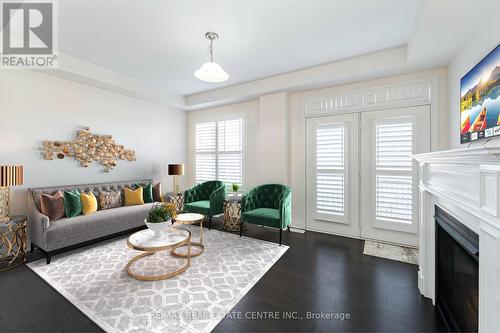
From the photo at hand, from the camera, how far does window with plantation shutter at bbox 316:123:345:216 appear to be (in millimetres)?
3887

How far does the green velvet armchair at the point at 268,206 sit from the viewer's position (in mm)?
3527

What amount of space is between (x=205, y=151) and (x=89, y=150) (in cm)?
246

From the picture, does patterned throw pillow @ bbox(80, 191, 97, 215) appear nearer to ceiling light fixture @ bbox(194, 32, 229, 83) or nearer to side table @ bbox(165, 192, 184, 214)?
side table @ bbox(165, 192, 184, 214)

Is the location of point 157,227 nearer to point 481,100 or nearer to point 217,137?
point 217,137

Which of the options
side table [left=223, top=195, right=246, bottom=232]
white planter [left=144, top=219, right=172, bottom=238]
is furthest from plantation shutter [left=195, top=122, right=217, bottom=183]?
white planter [left=144, top=219, right=172, bottom=238]

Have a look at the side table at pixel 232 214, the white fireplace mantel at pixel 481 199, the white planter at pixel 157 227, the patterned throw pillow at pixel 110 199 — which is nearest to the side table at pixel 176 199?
the patterned throw pillow at pixel 110 199

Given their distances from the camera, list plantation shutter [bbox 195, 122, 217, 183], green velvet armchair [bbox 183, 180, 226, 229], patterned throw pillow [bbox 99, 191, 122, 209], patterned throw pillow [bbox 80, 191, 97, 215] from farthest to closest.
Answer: plantation shutter [bbox 195, 122, 217, 183] < green velvet armchair [bbox 183, 180, 226, 229] < patterned throw pillow [bbox 99, 191, 122, 209] < patterned throw pillow [bbox 80, 191, 97, 215]

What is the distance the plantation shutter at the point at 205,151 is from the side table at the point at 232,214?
138cm

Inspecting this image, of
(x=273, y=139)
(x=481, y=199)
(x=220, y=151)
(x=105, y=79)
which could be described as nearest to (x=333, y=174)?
(x=273, y=139)

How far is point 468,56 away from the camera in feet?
7.92

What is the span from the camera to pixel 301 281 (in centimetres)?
249

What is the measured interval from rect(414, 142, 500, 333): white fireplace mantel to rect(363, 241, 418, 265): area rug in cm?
147

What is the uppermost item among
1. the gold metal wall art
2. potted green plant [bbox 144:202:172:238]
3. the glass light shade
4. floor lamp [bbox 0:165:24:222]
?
the glass light shade

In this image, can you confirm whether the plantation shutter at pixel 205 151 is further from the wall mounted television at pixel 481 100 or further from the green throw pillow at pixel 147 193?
the wall mounted television at pixel 481 100
